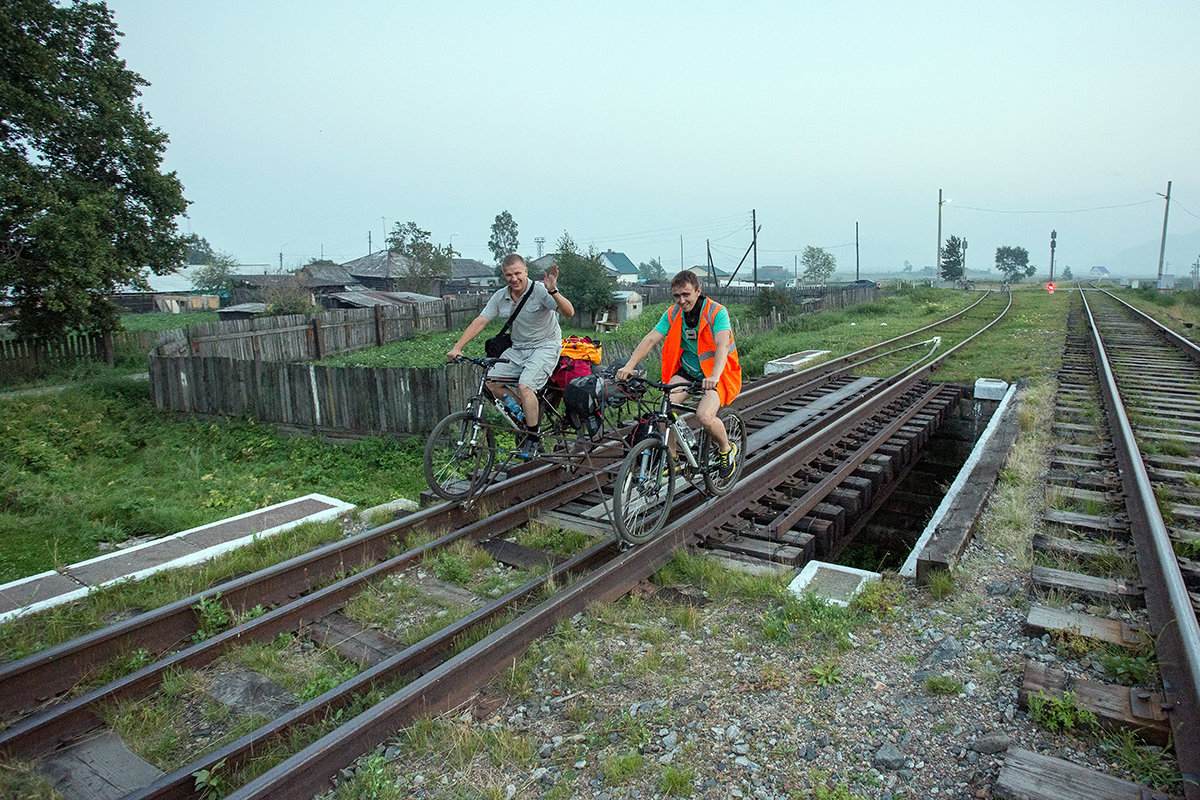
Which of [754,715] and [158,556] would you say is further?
[158,556]

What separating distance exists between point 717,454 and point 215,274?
214ft

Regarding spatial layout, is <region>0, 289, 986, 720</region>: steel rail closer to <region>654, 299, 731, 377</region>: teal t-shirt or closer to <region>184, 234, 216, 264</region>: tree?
<region>654, 299, 731, 377</region>: teal t-shirt

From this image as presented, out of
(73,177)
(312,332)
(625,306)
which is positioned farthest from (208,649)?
(625,306)

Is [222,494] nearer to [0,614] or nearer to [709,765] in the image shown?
[0,614]

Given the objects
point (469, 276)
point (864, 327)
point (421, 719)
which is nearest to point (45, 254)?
point (421, 719)

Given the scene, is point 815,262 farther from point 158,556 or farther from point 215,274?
point 158,556

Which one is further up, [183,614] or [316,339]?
[316,339]

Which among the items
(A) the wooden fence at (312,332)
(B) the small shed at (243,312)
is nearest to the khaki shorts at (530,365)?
(A) the wooden fence at (312,332)

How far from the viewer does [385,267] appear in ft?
196

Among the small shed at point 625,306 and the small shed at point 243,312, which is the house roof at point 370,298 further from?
the small shed at point 625,306

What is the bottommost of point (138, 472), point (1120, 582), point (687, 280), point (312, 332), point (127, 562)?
point (138, 472)

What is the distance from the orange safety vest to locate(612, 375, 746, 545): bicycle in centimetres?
21

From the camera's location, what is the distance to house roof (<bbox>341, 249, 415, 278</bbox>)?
58938 millimetres

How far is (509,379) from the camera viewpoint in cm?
576
